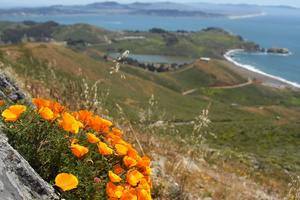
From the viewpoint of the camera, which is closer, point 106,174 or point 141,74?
point 106,174

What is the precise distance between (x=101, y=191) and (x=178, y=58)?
186m

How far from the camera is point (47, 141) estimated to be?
122 inches

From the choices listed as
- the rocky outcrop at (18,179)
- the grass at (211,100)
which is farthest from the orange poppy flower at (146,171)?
the grass at (211,100)

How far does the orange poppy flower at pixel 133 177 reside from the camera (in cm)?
310

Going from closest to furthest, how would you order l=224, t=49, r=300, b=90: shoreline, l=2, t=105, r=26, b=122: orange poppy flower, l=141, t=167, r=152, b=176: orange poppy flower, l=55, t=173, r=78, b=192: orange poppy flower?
1. l=55, t=173, r=78, b=192: orange poppy flower
2. l=2, t=105, r=26, b=122: orange poppy flower
3. l=141, t=167, r=152, b=176: orange poppy flower
4. l=224, t=49, r=300, b=90: shoreline

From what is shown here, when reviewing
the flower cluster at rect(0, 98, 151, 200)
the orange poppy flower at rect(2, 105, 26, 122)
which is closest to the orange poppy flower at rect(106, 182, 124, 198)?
the flower cluster at rect(0, 98, 151, 200)

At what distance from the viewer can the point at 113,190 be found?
115 inches

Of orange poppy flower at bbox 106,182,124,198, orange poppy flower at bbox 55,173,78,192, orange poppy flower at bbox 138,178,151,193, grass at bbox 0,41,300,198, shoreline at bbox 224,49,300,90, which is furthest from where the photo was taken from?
shoreline at bbox 224,49,300,90

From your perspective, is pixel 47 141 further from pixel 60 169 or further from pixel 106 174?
pixel 106 174

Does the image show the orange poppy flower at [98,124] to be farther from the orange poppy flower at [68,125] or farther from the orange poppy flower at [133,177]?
the orange poppy flower at [133,177]

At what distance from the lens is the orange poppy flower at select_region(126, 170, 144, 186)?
3.10m

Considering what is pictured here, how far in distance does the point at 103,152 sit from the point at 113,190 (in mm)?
301

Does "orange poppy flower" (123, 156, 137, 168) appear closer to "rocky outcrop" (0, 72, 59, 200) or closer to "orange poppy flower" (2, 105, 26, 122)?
"rocky outcrop" (0, 72, 59, 200)

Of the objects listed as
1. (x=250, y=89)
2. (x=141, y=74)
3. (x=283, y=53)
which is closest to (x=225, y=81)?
(x=250, y=89)
